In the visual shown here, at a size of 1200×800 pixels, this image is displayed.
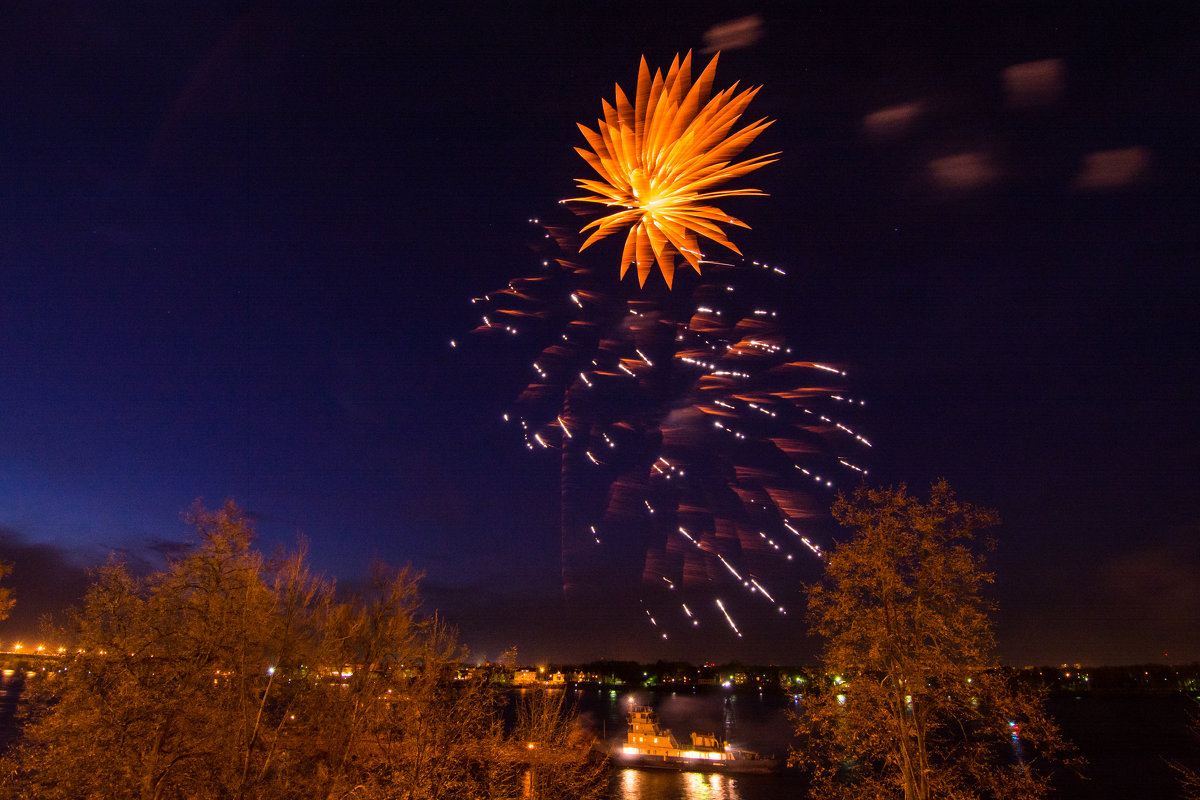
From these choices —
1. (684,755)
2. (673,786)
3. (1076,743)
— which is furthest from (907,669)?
(1076,743)

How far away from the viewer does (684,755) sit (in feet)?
233

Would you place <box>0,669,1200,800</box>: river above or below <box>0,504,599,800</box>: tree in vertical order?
below

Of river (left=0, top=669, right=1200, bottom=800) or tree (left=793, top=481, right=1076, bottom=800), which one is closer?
tree (left=793, top=481, right=1076, bottom=800)

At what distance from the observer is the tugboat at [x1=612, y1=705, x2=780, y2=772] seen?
68.9m

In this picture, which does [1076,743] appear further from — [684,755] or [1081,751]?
[684,755]

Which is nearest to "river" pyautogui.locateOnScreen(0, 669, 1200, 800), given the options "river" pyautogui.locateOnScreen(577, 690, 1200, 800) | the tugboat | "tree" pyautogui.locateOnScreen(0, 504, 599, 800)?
"river" pyautogui.locateOnScreen(577, 690, 1200, 800)

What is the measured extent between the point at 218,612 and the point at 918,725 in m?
18.5

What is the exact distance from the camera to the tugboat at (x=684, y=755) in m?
68.9

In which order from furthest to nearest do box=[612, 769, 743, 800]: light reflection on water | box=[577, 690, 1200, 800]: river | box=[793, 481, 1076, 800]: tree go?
box=[577, 690, 1200, 800]: river → box=[612, 769, 743, 800]: light reflection on water → box=[793, 481, 1076, 800]: tree

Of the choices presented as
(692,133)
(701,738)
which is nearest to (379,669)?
(692,133)

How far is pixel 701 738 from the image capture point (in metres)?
74.9

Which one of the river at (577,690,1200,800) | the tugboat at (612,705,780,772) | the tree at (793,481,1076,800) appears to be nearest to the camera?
the tree at (793,481,1076,800)

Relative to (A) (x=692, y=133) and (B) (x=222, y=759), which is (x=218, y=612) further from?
(A) (x=692, y=133)

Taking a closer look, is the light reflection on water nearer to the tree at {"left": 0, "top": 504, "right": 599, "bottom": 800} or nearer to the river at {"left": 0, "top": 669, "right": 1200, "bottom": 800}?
the river at {"left": 0, "top": 669, "right": 1200, "bottom": 800}
